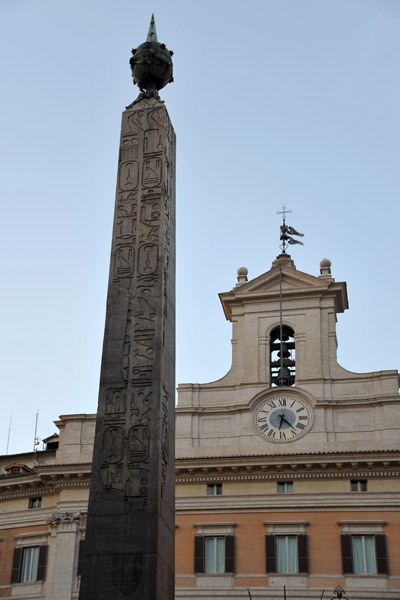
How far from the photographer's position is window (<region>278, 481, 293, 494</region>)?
90.0 ft

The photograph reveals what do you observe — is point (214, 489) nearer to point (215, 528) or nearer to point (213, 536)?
point (215, 528)

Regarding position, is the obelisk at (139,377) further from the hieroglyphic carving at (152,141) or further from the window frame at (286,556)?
the window frame at (286,556)

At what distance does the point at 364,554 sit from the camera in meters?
26.0

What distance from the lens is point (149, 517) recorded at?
38.5 ft

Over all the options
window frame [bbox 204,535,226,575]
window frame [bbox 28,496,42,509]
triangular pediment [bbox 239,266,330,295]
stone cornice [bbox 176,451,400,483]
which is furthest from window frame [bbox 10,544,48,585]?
triangular pediment [bbox 239,266,330,295]

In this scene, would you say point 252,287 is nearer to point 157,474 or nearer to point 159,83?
point 159,83

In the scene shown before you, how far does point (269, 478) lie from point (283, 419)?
1.81 meters

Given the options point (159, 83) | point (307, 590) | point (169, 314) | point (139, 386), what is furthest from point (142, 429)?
point (307, 590)

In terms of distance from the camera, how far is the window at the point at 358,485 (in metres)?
27.0

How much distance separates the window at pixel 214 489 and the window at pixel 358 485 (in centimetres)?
375

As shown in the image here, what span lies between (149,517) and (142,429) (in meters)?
1.14

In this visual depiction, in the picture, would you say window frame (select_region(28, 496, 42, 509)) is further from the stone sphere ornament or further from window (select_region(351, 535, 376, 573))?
the stone sphere ornament

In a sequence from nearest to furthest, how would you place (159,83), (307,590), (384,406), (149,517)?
(149,517) < (159,83) < (307,590) < (384,406)

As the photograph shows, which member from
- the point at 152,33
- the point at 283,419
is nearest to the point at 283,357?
the point at 283,419
